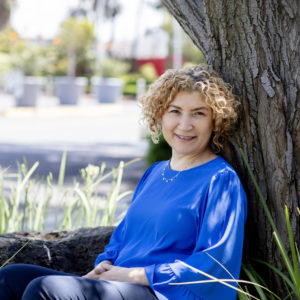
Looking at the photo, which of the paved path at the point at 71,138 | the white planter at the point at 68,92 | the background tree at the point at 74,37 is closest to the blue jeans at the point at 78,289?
the paved path at the point at 71,138

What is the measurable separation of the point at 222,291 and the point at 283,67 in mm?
996

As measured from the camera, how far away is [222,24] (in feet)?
8.39

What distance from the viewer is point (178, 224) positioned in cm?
223

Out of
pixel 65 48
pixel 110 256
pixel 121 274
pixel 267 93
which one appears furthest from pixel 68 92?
pixel 121 274

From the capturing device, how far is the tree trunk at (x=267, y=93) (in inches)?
97.3

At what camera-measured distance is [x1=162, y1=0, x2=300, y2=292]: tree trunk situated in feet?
8.11

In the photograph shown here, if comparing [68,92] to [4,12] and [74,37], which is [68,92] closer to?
[4,12]

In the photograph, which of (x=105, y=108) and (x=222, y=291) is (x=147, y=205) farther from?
(x=105, y=108)

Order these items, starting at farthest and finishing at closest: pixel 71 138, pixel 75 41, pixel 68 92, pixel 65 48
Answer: pixel 65 48 → pixel 75 41 → pixel 68 92 → pixel 71 138

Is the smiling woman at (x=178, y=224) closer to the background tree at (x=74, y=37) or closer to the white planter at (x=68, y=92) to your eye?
the white planter at (x=68, y=92)

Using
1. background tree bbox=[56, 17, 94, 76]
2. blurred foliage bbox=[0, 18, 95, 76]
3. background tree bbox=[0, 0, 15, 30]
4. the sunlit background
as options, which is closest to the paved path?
the sunlit background

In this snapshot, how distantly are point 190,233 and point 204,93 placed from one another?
0.57 metres

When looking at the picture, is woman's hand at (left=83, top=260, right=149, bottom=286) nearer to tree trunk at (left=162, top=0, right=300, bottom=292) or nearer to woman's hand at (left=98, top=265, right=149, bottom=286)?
woman's hand at (left=98, top=265, right=149, bottom=286)

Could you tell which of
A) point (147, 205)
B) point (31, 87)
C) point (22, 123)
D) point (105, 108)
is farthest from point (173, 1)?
point (105, 108)
